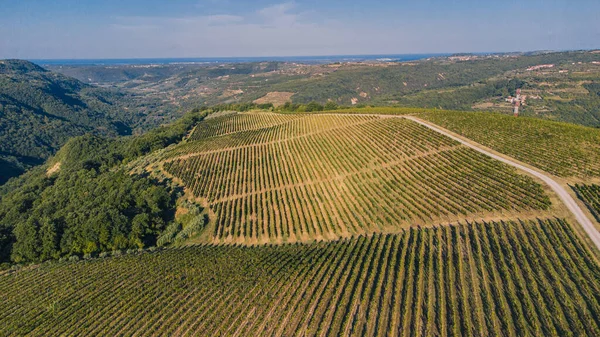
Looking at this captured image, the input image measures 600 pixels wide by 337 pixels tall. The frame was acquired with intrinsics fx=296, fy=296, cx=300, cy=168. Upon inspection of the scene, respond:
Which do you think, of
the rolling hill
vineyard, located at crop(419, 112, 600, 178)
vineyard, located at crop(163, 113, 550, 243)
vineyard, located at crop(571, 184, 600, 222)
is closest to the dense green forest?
the rolling hill

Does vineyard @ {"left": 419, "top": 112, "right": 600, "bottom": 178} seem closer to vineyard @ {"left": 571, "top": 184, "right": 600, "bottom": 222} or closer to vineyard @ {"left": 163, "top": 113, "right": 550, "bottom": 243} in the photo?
vineyard @ {"left": 571, "top": 184, "right": 600, "bottom": 222}

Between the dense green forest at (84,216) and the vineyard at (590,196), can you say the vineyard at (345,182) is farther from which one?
the dense green forest at (84,216)

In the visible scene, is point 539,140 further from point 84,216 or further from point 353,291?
point 84,216

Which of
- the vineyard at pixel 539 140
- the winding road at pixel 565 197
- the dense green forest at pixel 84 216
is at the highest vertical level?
the vineyard at pixel 539 140

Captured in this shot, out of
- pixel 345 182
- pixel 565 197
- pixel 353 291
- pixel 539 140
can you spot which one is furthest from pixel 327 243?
pixel 539 140

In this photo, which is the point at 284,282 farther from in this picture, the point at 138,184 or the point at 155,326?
the point at 138,184

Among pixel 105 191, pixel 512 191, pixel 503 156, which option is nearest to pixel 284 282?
pixel 512 191

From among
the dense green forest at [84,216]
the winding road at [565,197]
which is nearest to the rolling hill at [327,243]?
the dense green forest at [84,216]
